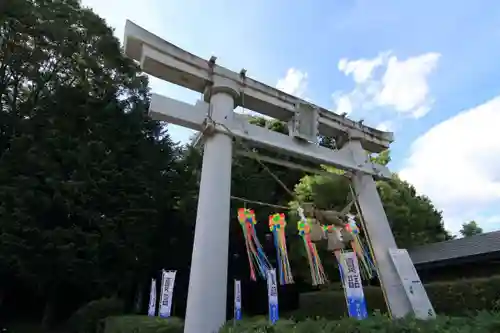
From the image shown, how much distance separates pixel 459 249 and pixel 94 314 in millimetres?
11498

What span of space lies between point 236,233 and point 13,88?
442 inches

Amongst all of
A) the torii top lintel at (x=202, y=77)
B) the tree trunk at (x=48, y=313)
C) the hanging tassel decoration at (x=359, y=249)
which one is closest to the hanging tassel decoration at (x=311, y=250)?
the hanging tassel decoration at (x=359, y=249)

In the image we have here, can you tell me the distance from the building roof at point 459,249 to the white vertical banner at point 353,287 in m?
5.25

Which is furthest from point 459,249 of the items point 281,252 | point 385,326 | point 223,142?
point 385,326

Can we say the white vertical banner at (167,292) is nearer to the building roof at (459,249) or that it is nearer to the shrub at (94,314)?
the shrub at (94,314)

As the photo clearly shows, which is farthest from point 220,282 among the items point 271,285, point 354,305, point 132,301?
point 132,301

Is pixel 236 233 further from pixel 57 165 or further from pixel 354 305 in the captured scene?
pixel 354 305

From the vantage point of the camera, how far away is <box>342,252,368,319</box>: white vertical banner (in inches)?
209

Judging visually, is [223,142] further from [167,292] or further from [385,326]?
[167,292]

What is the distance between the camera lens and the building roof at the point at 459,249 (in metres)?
9.31

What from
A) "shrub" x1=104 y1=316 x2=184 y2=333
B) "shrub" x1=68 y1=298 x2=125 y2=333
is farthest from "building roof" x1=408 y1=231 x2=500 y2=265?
"shrub" x1=68 y1=298 x2=125 y2=333

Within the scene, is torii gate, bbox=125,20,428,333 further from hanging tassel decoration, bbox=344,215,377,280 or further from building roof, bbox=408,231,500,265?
building roof, bbox=408,231,500,265

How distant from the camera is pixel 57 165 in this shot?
12.4 m

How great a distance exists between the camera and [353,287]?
17.9 feet
